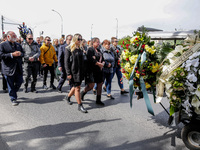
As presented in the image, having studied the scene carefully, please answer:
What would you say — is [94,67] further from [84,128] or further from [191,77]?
[191,77]

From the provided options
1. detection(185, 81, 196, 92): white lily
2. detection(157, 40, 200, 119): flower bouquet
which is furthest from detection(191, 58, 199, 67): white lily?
detection(185, 81, 196, 92): white lily

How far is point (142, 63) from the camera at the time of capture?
118 inches

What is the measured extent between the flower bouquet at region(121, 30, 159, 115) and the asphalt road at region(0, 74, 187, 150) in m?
0.63

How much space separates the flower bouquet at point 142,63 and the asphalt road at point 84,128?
0.63m

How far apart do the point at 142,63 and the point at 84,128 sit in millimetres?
1717

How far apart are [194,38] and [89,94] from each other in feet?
13.9

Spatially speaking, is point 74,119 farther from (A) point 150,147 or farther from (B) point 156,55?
(B) point 156,55

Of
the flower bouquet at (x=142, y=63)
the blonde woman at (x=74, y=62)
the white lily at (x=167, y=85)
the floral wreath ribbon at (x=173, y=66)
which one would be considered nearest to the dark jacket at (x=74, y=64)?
the blonde woman at (x=74, y=62)

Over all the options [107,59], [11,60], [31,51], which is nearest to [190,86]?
[107,59]

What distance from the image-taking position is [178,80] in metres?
2.59

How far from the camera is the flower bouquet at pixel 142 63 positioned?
3.08 metres

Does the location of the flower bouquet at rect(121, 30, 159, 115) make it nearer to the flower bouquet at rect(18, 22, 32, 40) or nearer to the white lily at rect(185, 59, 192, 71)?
the white lily at rect(185, 59, 192, 71)

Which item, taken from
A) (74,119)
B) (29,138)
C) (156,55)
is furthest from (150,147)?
(29,138)

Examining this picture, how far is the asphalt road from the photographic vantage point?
3.03 m
